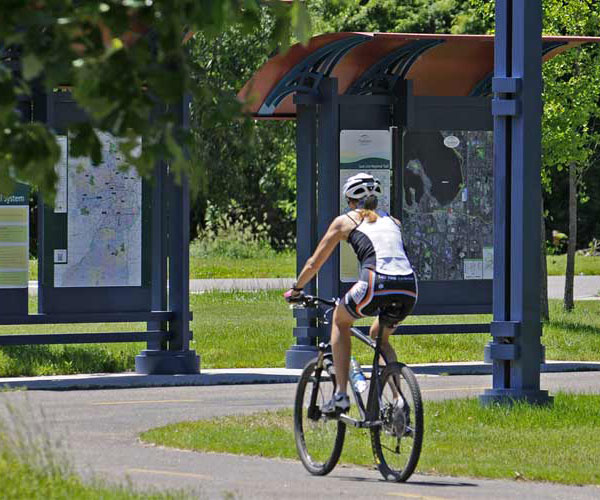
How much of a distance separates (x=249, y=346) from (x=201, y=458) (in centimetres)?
841

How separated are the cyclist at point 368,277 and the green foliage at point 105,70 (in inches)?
181

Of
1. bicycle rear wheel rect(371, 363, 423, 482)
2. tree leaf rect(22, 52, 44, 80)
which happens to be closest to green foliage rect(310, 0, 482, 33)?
bicycle rear wheel rect(371, 363, 423, 482)

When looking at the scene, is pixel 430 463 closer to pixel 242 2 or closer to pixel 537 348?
pixel 537 348

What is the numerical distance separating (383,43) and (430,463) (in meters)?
8.48

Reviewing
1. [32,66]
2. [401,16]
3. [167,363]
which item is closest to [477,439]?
[167,363]

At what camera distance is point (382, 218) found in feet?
31.9

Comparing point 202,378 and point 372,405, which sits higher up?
point 372,405

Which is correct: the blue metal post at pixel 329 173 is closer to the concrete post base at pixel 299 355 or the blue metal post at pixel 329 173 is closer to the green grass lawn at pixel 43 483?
the concrete post base at pixel 299 355

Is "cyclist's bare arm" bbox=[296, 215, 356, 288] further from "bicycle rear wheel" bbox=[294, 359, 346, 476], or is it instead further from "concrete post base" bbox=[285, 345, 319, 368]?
"concrete post base" bbox=[285, 345, 319, 368]

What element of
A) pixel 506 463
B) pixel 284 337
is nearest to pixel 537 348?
pixel 506 463

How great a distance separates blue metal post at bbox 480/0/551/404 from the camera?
12.7 metres

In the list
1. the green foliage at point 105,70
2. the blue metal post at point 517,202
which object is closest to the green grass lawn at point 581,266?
the blue metal post at point 517,202

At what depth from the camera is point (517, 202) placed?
1273cm

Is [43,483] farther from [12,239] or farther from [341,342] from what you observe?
[12,239]
